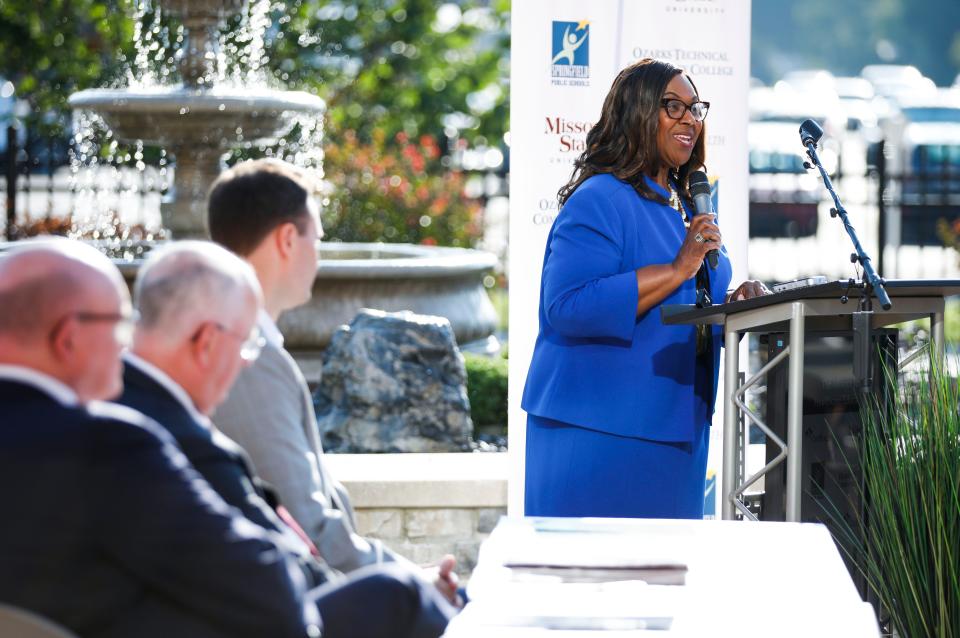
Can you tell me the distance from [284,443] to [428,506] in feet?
8.59

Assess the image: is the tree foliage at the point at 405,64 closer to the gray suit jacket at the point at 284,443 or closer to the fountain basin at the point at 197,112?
the fountain basin at the point at 197,112

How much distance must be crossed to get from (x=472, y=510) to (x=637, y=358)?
1.69 meters

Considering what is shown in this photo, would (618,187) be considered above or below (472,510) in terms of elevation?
above

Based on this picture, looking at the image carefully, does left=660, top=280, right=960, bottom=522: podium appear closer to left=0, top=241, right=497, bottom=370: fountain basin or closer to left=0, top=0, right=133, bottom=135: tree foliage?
left=0, top=241, right=497, bottom=370: fountain basin

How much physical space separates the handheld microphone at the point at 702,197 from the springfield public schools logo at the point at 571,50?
184 centimetres

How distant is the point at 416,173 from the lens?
13.3 meters

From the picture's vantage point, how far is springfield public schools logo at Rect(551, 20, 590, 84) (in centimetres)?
593

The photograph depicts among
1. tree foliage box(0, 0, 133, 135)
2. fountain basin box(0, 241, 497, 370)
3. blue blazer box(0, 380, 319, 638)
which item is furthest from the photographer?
tree foliage box(0, 0, 133, 135)

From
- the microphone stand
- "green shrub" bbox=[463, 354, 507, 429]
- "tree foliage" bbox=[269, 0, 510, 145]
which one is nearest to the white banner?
the microphone stand

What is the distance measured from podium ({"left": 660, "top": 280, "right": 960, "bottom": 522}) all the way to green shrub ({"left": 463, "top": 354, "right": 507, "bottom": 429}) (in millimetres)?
4003

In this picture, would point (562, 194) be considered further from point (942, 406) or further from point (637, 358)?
point (942, 406)

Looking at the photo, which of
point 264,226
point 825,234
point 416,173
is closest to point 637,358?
point 264,226

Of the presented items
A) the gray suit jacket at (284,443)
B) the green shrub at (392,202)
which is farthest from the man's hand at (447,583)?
the green shrub at (392,202)

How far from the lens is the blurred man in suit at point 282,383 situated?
2.92 meters
